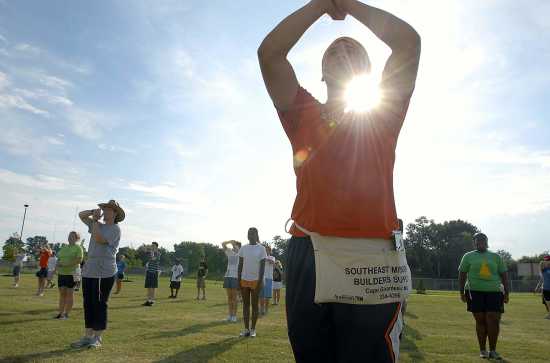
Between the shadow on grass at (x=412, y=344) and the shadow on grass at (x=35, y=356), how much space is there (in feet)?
19.0

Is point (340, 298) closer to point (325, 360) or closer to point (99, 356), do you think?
point (325, 360)

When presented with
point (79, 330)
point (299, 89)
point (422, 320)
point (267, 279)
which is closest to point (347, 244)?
point (299, 89)

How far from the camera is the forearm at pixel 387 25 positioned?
195cm

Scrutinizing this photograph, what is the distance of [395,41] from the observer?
1.96 m

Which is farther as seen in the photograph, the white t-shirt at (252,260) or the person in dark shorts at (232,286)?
the person in dark shorts at (232,286)

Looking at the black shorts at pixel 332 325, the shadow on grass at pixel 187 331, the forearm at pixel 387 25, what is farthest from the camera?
the shadow on grass at pixel 187 331

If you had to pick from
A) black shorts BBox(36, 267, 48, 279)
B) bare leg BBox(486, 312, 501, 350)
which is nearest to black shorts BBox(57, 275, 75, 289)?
black shorts BBox(36, 267, 48, 279)

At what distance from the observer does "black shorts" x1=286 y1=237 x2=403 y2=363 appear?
179 cm

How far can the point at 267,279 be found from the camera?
1452 centimetres

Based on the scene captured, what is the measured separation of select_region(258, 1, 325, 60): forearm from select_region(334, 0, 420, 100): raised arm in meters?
0.11

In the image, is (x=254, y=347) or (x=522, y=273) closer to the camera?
(x=254, y=347)

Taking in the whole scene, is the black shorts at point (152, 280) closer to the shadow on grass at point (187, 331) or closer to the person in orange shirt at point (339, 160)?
the shadow on grass at point (187, 331)

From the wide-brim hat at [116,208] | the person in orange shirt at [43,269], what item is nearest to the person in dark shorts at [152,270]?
the person in orange shirt at [43,269]

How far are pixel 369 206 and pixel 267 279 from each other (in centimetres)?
1307
